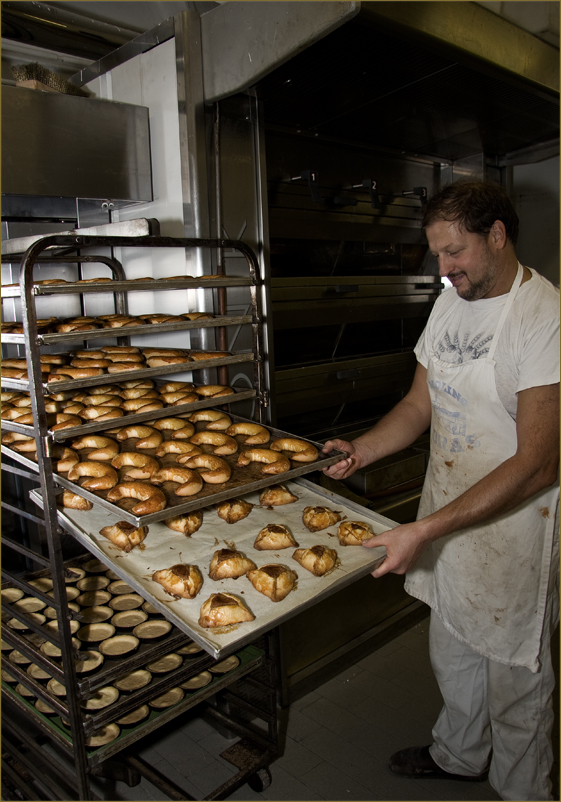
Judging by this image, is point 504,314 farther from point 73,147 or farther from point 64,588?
point 73,147

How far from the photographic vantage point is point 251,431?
2.04 m

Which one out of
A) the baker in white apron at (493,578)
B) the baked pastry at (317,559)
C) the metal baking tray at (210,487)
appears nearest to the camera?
the metal baking tray at (210,487)

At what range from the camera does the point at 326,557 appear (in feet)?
5.54

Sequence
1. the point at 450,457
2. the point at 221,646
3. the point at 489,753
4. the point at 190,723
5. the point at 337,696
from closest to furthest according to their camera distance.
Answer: the point at 221,646, the point at 450,457, the point at 489,753, the point at 190,723, the point at 337,696

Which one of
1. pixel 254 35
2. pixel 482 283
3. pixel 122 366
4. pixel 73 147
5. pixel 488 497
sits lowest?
pixel 488 497

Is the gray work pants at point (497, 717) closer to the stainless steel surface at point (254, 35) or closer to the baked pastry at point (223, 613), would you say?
the baked pastry at point (223, 613)

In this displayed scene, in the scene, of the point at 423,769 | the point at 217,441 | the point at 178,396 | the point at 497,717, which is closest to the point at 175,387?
the point at 178,396

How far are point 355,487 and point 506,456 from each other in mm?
1168

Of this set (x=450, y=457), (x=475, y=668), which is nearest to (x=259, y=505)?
(x=450, y=457)

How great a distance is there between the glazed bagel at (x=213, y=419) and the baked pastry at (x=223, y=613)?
76 centimetres

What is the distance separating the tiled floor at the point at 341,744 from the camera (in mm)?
2246

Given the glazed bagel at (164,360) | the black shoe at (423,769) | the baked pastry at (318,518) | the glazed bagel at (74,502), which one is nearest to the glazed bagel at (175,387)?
the glazed bagel at (164,360)

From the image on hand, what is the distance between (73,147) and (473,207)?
164 cm

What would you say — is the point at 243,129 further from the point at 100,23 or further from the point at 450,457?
the point at 450,457
